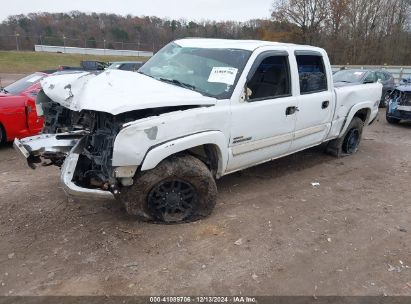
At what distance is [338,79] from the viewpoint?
1240cm

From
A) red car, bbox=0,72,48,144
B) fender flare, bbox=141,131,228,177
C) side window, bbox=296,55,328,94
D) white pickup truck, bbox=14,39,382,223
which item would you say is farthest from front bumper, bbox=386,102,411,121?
red car, bbox=0,72,48,144

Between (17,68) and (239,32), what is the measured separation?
119ft

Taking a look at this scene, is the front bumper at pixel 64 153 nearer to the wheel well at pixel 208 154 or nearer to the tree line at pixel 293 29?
the wheel well at pixel 208 154

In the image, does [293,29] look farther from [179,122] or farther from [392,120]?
[179,122]

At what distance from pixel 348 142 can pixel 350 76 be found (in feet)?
21.0

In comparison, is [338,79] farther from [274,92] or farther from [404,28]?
[404,28]

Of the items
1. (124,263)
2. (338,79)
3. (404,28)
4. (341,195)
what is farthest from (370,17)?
(124,263)

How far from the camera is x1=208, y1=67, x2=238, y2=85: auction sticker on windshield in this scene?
4.35 meters

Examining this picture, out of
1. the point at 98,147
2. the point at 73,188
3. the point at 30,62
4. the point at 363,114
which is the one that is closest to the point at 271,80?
the point at 98,147

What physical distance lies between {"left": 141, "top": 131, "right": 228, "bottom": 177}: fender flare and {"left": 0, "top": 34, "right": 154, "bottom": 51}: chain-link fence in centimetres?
5901

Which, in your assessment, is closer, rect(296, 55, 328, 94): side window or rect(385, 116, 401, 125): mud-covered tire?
rect(296, 55, 328, 94): side window

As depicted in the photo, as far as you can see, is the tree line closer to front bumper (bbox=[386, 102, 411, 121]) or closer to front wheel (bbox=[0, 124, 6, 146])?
front bumper (bbox=[386, 102, 411, 121])

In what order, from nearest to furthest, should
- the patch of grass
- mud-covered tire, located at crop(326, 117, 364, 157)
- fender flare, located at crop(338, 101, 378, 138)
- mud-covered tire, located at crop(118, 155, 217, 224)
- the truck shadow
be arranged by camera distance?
mud-covered tire, located at crop(118, 155, 217, 224) → fender flare, located at crop(338, 101, 378, 138) → mud-covered tire, located at crop(326, 117, 364, 157) → the truck shadow → the patch of grass

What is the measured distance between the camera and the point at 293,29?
51594mm
